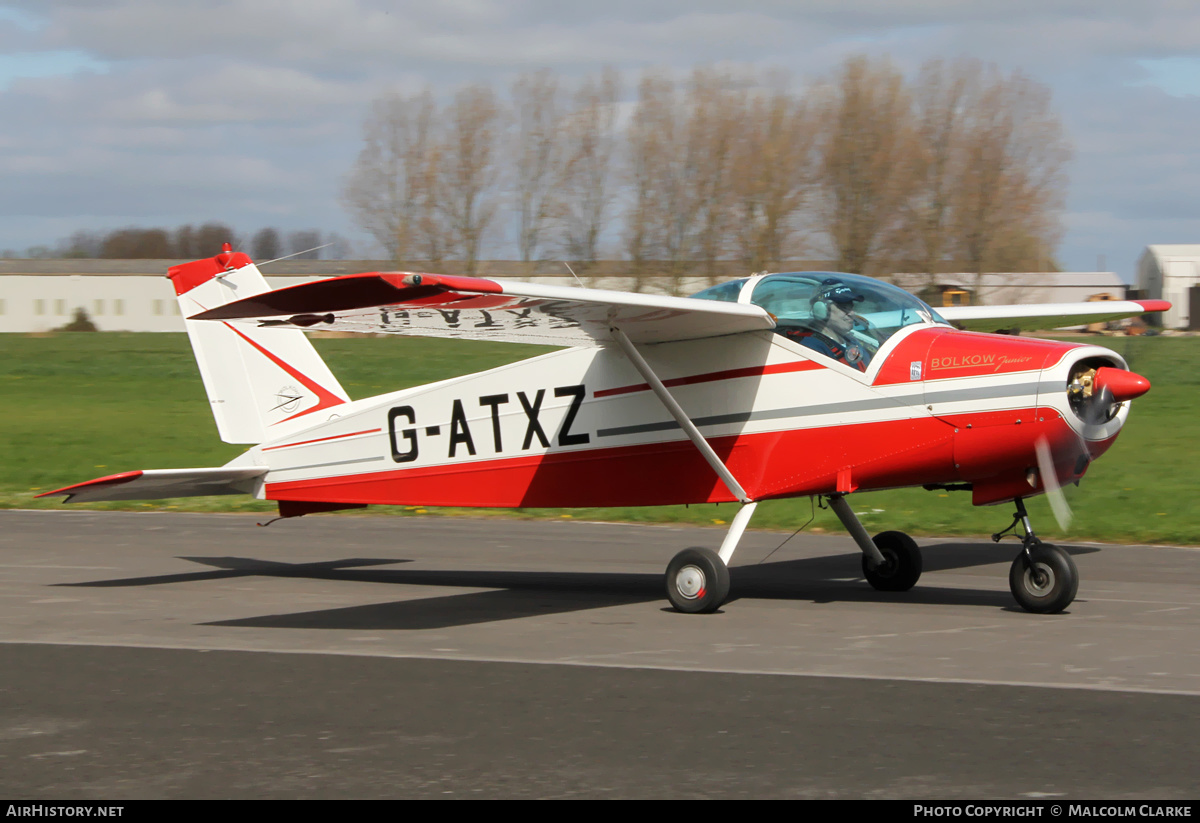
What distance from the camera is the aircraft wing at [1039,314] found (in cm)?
1099

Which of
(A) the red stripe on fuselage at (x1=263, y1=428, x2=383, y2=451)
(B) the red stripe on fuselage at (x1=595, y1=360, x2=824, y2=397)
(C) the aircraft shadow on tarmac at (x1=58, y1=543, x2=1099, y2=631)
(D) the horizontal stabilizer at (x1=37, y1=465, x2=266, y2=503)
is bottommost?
(C) the aircraft shadow on tarmac at (x1=58, y1=543, x2=1099, y2=631)

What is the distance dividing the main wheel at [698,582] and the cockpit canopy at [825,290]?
5.92 ft

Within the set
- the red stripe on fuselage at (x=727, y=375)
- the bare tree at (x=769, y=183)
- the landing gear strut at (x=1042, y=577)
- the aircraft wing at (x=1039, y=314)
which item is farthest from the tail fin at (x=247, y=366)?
the bare tree at (x=769, y=183)

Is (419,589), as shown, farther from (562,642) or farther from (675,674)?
(675,674)

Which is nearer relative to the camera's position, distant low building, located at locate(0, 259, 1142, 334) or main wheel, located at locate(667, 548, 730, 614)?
main wheel, located at locate(667, 548, 730, 614)

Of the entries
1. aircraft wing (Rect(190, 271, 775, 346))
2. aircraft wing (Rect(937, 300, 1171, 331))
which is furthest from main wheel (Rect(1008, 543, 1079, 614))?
aircraft wing (Rect(937, 300, 1171, 331))

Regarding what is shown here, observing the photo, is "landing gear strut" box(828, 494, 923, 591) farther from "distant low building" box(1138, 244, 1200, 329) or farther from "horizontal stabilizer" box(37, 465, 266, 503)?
"distant low building" box(1138, 244, 1200, 329)

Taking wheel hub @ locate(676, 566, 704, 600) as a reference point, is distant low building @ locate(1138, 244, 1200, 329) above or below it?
below

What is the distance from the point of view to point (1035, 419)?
312 inches

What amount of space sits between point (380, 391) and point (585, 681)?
28.6 metres

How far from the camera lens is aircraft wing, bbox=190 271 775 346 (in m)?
6.78

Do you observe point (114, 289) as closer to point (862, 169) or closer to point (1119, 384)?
point (862, 169)

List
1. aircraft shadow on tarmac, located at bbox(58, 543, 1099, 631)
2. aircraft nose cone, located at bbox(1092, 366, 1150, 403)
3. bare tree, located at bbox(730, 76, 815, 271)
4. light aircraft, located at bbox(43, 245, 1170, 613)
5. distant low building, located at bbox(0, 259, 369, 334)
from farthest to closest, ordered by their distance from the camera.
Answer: distant low building, located at bbox(0, 259, 369, 334) < bare tree, located at bbox(730, 76, 815, 271) < aircraft shadow on tarmac, located at bbox(58, 543, 1099, 631) < light aircraft, located at bbox(43, 245, 1170, 613) < aircraft nose cone, located at bbox(1092, 366, 1150, 403)

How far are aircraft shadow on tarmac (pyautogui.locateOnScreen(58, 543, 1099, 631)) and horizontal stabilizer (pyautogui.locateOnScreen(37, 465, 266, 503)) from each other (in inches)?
36.4
